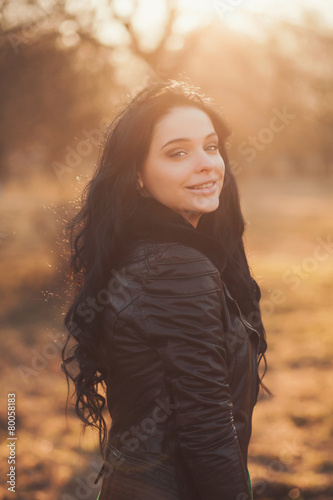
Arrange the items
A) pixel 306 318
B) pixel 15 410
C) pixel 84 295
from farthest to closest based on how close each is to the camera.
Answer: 1. pixel 306 318
2. pixel 15 410
3. pixel 84 295

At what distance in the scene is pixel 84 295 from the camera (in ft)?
5.72

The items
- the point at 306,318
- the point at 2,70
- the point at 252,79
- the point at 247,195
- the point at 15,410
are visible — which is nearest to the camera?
the point at 15,410

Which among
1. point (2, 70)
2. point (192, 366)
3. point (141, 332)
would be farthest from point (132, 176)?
point (2, 70)

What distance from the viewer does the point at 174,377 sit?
1.50 meters

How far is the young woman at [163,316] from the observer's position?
1.49 meters

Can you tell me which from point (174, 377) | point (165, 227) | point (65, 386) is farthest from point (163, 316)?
point (65, 386)

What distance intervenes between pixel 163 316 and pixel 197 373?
18 centimetres

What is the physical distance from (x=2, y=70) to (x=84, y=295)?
623cm

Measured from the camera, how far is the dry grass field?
3.72 meters

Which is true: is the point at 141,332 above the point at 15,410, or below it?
above

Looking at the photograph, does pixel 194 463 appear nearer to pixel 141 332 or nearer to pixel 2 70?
pixel 141 332

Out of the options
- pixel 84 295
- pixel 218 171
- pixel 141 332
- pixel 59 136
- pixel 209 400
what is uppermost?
pixel 59 136

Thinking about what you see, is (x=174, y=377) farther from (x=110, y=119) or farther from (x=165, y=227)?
(x=110, y=119)

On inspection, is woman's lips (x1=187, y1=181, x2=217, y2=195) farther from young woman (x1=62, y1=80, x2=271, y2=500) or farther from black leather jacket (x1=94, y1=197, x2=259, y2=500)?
black leather jacket (x1=94, y1=197, x2=259, y2=500)
